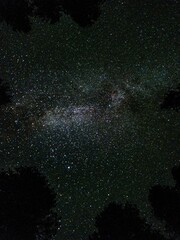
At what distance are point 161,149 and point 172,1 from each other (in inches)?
34.6

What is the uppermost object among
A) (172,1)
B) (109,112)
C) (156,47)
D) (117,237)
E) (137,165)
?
(172,1)

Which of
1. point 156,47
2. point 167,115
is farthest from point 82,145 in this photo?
point 156,47

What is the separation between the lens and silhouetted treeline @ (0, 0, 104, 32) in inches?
79.8

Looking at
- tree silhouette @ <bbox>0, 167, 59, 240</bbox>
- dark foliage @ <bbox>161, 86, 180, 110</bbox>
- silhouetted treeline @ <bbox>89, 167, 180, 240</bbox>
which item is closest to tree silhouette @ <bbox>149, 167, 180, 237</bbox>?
silhouetted treeline @ <bbox>89, 167, 180, 240</bbox>

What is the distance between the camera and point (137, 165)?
201 centimetres

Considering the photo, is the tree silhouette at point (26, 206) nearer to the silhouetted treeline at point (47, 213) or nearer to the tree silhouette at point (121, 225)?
the silhouetted treeline at point (47, 213)

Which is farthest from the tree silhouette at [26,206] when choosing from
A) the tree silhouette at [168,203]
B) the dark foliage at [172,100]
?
the dark foliage at [172,100]

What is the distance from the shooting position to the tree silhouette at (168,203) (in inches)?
78.6

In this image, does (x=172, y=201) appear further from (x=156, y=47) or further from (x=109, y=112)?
(x=156, y=47)

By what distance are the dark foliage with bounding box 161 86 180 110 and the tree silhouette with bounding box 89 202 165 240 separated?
2.03ft

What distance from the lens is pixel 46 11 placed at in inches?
79.8

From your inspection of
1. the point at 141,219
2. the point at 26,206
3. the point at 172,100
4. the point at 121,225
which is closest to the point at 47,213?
the point at 26,206

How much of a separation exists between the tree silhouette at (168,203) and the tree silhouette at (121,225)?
91 mm

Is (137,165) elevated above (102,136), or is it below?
below
